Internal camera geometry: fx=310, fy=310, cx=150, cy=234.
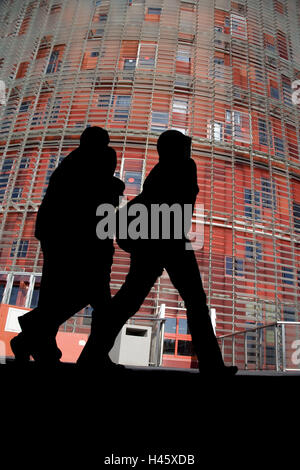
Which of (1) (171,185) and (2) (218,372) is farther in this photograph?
(1) (171,185)

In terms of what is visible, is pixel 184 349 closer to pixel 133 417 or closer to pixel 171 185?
pixel 171 185

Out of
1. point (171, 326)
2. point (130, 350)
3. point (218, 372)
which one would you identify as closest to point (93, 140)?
point (218, 372)

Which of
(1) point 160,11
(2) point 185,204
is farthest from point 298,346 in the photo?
(1) point 160,11

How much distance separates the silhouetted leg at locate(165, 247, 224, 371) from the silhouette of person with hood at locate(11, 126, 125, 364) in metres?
0.43

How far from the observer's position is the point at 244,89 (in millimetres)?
11359

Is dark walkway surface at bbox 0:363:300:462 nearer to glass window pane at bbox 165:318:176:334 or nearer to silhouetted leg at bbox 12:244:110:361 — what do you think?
silhouetted leg at bbox 12:244:110:361

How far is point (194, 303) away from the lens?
1.77 m

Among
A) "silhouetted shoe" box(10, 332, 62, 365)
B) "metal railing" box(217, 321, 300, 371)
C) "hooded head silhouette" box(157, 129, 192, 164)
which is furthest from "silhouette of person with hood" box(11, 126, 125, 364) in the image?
"metal railing" box(217, 321, 300, 371)

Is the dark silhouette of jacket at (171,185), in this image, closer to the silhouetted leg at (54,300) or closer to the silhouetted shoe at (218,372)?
the silhouetted leg at (54,300)

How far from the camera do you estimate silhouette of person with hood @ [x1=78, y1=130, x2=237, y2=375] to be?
1.67 metres

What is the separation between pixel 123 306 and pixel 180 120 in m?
9.94

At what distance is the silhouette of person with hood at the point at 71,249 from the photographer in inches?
68.6

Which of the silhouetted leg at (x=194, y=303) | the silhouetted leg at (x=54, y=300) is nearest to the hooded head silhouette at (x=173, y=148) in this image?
the silhouetted leg at (x=194, y=303)

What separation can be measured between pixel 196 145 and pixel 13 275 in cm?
698
